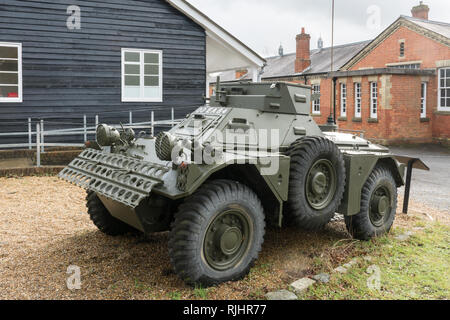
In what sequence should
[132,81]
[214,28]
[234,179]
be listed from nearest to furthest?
[234,179] → [132,81] → [214,28]

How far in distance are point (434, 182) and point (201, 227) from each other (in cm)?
928

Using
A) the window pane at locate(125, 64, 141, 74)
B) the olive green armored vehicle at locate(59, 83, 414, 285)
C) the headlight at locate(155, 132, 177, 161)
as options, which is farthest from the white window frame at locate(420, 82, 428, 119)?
the headlight at locate(155, 132, 177, 161)

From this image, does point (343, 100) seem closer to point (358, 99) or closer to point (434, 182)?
point (358, 99)

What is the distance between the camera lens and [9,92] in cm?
1259

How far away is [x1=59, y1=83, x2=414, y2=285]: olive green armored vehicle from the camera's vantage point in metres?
4.07

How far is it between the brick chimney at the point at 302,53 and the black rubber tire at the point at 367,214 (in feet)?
86.7

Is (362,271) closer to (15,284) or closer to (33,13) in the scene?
(15,284)

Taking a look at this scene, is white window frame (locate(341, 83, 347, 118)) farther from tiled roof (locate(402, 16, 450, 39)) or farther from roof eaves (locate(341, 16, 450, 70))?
tiled roof (locate(402, 16, 450, 39))

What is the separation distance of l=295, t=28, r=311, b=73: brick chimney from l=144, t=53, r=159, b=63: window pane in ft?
63.1

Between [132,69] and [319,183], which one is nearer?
[319,183]

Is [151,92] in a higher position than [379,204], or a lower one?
higher

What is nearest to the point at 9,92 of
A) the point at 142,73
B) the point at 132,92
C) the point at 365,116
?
the point at 132,92

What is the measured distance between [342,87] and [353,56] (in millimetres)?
3839

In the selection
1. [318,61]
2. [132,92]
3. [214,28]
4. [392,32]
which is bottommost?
[132,92]
